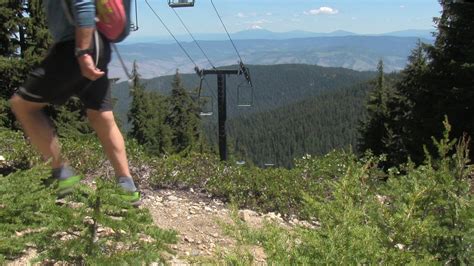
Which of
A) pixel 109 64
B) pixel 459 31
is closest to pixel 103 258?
pixel 109 64

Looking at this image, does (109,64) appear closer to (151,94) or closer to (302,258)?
(302,258)

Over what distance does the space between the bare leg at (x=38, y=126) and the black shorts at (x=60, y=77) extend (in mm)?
72

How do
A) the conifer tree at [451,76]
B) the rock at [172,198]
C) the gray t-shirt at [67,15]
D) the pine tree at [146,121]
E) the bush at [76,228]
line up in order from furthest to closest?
the pine tree at [146,121] → the conifer tree at [451,76] → the rock at [172,198] → the gray t-shirt at [67,15] → the bush at [76,228]

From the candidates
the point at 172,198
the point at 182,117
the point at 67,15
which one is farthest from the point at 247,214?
the point at 182,117

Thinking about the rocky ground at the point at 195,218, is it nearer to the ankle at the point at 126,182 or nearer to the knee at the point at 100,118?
the ankle at the point at 126,182

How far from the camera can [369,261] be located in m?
2.15

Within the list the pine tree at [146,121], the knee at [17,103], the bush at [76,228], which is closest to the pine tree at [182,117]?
the pine tree at [146,121]

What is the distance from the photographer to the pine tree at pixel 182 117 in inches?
1996

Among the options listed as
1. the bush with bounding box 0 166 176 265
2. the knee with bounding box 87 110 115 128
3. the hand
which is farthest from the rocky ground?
the hand

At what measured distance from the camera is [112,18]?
9.26 ft

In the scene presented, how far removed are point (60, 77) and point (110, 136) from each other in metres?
0.50

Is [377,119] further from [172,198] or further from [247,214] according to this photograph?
[247,214]

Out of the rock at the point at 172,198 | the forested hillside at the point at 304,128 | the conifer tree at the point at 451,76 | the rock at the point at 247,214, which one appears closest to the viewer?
the rock at the point at 247,214

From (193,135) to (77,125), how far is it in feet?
105
